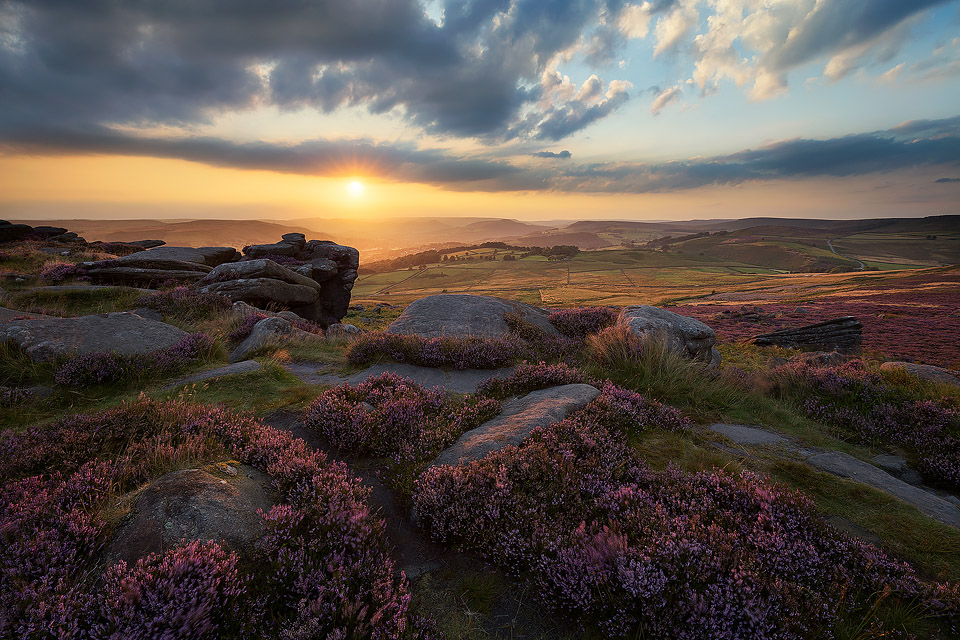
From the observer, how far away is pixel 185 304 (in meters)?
15.1

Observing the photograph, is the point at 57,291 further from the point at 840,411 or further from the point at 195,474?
the point at 840,411

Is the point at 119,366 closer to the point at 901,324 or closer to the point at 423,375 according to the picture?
the point at 423,375

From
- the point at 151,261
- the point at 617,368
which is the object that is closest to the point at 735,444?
A: the point at 617,368

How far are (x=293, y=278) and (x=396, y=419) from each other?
21455mm

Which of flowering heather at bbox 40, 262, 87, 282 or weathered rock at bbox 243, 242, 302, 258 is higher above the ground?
weathered rock at bbox 243, 242, 302, 258

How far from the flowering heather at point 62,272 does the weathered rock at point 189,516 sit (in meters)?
23.0

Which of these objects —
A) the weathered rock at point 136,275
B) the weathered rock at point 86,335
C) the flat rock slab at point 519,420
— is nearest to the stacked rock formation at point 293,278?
the weathered rock at point 136,275

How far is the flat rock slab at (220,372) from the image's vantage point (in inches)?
303

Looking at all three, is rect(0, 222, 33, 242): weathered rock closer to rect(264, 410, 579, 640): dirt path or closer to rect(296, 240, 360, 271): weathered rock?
rect(296, 240, 360, 271): weathered rock

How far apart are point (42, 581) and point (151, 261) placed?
86.2 ft

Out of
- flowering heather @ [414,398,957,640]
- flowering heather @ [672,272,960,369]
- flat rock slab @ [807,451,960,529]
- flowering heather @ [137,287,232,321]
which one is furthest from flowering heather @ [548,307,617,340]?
flowering heather @ [672,272,960,369]

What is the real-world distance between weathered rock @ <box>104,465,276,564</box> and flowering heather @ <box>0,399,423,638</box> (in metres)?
0.17

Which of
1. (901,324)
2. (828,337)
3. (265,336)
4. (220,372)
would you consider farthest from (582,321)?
(901,324)

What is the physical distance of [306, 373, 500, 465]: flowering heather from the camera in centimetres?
536
